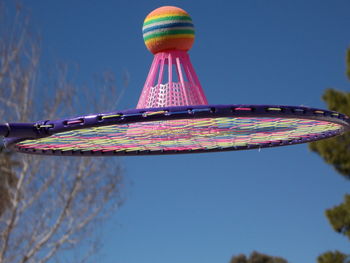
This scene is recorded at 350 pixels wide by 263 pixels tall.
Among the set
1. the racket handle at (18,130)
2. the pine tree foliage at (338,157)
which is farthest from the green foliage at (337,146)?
the racket handle at (18,130)

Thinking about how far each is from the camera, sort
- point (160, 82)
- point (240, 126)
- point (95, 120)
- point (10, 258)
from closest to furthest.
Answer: point (95, 120)
point (240, 126)
point (160, 82)
point (10, 258)

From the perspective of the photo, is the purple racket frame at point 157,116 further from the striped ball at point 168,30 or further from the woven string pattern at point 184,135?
the striped ball at point 168,30

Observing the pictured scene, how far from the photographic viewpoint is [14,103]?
37.2 feet

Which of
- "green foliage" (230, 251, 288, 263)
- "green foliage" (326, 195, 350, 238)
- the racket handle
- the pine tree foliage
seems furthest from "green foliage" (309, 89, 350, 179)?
the racket handle

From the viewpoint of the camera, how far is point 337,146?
13.1 meters

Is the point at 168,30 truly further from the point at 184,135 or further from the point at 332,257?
the point at 332,257

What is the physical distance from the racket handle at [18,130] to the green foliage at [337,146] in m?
10.6

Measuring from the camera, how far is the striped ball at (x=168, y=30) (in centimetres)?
348

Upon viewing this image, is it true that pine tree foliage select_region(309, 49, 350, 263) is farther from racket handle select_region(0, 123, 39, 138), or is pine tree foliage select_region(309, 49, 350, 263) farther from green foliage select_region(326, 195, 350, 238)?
racket handle select_region(0, 123, 39, 138)

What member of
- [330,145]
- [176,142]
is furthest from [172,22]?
[330,145]

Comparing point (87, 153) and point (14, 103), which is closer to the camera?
point (87, 153)

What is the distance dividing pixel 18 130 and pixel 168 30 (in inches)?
42.7

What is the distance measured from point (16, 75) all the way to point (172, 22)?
335 inches

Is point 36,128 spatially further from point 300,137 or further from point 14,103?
point 14,103
